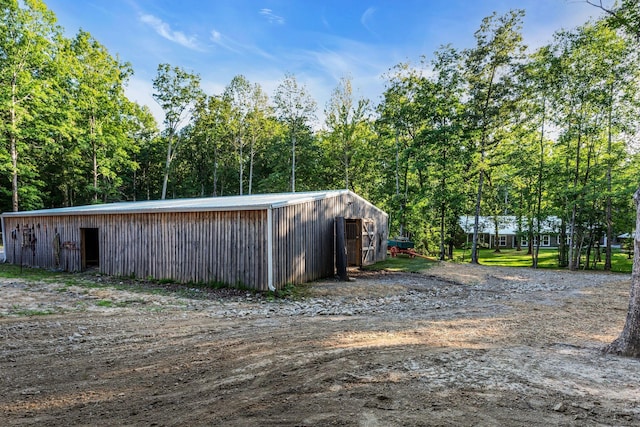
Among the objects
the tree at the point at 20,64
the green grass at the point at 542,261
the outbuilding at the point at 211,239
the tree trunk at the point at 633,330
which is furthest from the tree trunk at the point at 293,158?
the tree trunk at the point at 633,330

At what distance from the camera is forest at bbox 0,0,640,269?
54.6 ft

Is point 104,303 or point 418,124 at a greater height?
point 418,124

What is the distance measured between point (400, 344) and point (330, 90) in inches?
908

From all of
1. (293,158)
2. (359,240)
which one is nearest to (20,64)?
(293,158)

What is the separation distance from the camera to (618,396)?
302 cm

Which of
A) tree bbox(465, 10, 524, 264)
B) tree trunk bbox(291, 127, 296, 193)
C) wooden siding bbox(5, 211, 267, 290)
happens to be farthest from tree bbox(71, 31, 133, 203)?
tree bbox(465, 10, 524, 264)

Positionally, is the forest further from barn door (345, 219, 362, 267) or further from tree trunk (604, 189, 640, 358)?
tree trunk (604, 189, 640, 358)

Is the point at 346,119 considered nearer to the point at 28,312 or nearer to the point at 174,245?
the point at 174,245

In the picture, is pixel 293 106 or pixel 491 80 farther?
pixel 293 106

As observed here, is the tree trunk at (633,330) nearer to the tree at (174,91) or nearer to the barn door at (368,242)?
the barn door at (368,242)

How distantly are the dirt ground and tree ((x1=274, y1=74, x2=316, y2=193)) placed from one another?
64.7ft

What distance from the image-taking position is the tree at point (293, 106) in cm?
2567

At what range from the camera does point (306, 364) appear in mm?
3801

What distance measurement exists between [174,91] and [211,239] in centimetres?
2012
